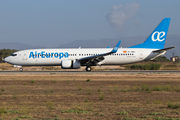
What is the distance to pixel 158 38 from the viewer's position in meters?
37.9

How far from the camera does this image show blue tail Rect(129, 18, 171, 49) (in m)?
37.8

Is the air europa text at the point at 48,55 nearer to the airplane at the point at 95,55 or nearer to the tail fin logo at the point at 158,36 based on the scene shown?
the airplane at the point at 95,55

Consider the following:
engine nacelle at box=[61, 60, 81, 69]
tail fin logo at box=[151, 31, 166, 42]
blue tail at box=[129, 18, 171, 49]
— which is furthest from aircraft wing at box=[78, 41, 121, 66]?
tail fin logo at box=[151, 31, 166, 42]

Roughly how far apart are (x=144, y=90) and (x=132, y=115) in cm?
803

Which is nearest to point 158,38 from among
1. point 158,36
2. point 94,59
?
point 158,36

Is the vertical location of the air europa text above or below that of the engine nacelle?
above

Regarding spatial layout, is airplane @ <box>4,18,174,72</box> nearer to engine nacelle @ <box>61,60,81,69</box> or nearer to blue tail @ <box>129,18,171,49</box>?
blue tail @ <box>129,18,171,49</box>

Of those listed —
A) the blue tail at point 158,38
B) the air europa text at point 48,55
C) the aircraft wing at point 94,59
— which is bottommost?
the aircraft wing at point 94,59

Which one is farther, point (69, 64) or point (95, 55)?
point (95, 55)

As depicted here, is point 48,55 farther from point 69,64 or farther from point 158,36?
point 158,36

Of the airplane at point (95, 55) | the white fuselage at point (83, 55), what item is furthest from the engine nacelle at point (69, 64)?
the white fuselage at point (83, 55)

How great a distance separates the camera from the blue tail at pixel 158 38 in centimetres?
3775

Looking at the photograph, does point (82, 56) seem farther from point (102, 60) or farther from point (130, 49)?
point (130, 49)

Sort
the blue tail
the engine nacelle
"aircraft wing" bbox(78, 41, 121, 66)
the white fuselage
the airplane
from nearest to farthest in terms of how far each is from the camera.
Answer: "aircraft wing" bbox(78, 41, 121, 66), the engine nacelle, the airplane, the white fuselage, the blue tail
